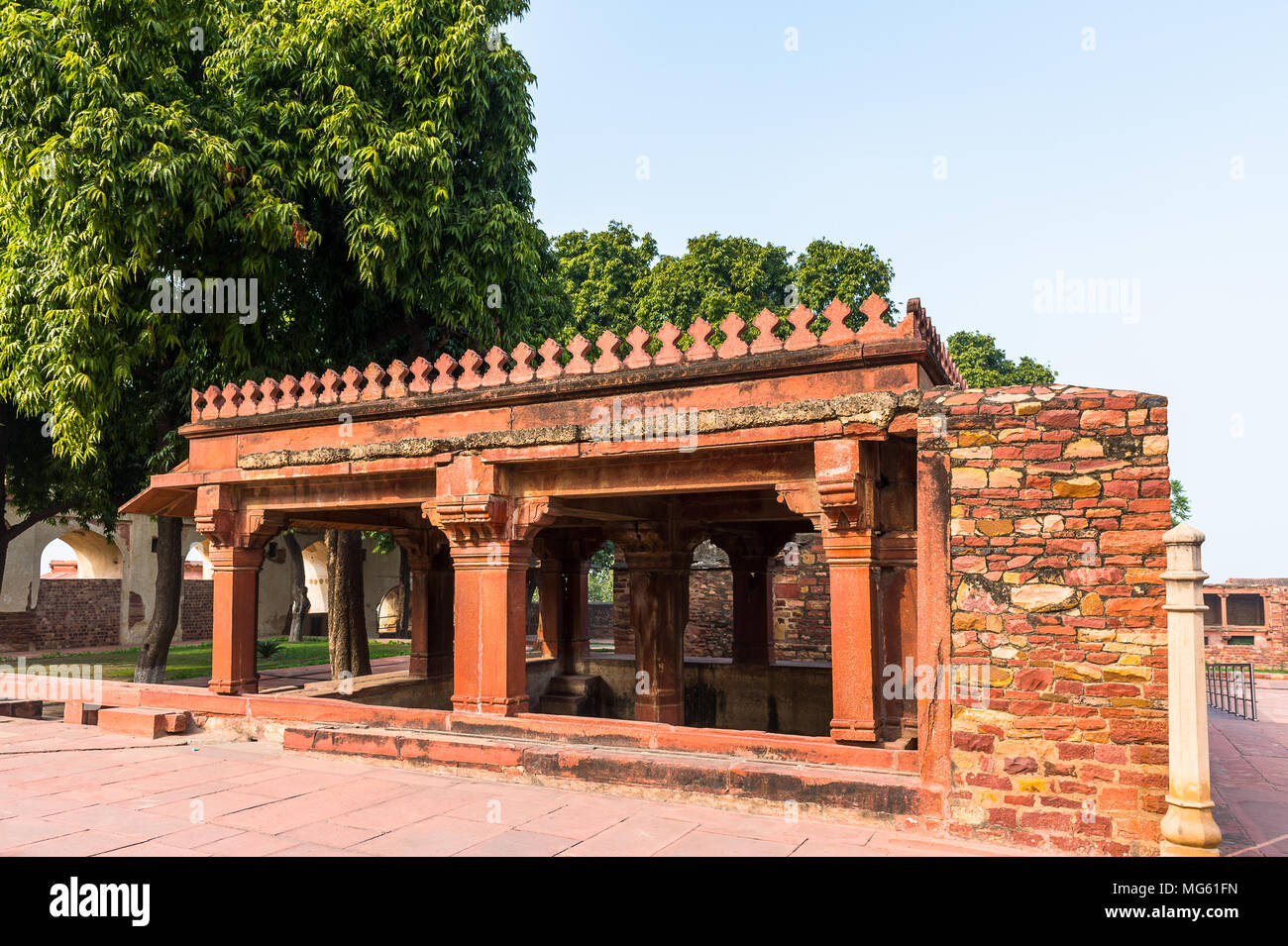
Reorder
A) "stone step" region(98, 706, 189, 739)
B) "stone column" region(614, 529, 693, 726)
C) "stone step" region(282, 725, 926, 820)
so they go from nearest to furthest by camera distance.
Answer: "stone step" region(282, 725, 926, 820), "stone step" region(98, 706, 189, 739), "stone column" region(614, 529, 693, 726)

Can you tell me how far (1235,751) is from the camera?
10180mm

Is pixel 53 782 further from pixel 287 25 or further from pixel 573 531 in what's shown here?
pixel 287 25

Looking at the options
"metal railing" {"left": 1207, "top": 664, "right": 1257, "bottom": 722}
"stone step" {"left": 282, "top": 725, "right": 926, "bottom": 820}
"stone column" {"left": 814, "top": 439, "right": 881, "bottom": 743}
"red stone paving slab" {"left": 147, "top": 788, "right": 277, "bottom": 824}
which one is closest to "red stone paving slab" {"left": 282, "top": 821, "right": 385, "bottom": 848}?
"red stone paving slab" {"left": 147, "top": 788, "right": 277, "bottom": 824}

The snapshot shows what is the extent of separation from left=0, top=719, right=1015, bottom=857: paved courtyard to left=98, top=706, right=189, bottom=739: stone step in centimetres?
139

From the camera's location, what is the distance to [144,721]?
32.9ft

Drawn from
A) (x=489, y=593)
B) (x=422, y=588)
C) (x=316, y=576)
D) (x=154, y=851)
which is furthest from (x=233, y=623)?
(x=316, y=576)

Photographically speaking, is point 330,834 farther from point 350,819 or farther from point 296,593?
point 296,593

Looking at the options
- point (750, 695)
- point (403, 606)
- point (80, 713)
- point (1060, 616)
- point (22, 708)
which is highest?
point (1060, 616)

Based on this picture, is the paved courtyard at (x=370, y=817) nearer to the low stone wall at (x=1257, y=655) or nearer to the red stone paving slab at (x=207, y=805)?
the red stone paving slab at (x=207, y=805)

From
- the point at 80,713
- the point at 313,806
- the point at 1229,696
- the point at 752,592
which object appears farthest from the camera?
the point at 1229,696

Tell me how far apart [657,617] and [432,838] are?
20.6ft

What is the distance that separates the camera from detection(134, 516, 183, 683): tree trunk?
47.4 ft

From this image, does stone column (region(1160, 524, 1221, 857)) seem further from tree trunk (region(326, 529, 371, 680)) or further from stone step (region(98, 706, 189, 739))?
tree trunk (region(326, 529, 371, 680))
